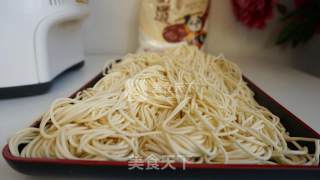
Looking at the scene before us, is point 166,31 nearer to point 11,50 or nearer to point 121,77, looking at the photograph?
point 121,77

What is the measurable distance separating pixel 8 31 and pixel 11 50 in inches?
1.3

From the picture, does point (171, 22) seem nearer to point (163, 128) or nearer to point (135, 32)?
point (135, 32)

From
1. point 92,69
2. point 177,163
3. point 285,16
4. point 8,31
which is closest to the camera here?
point 177,163

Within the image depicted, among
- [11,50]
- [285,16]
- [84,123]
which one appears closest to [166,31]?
[285,16]

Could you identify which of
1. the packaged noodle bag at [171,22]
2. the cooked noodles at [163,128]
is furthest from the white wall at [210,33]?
the cooked noodles at [163,128]

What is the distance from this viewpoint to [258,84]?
709mm

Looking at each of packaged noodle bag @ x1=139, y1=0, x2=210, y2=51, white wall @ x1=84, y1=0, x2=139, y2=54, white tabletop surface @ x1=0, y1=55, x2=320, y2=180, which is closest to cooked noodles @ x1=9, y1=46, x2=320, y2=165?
white tabletop surface @ x1=0, y1=55, x2=320, y2=180

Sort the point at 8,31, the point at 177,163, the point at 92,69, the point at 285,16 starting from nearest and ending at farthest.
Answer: the point at 177,163 → the point at 8,31 → the point at 92,69 → the point at 285,16

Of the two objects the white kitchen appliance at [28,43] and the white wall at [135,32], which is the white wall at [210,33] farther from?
the white kitchen appliance at [28,43]

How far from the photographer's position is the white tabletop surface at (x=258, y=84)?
46 cm

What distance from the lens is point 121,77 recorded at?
582 millimetres

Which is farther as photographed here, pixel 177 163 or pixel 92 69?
pixel 92 69

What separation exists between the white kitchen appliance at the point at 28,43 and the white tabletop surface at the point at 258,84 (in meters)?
0.04

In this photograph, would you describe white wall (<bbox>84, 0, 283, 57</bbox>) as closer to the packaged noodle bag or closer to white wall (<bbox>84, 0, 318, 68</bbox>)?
white wall (<bbox>84, 0, 318, 68</bbox>)
